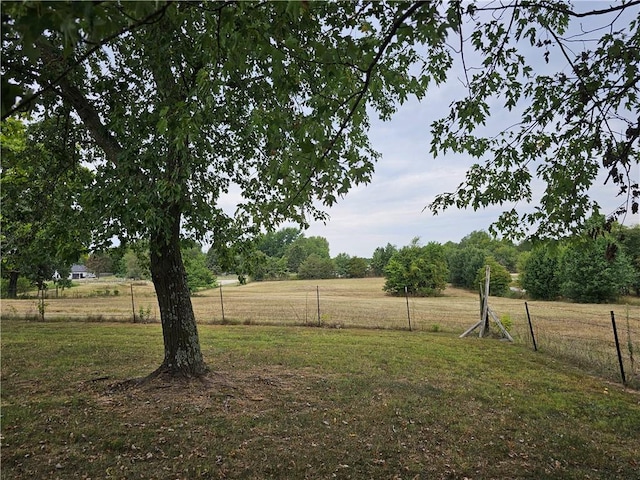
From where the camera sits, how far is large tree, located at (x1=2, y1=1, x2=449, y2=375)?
206 cm

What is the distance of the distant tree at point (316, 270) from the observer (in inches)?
2552

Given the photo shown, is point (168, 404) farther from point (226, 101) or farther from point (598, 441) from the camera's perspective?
point (598, 441)

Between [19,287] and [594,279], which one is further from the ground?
[19,287]

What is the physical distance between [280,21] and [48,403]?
586 centimetres

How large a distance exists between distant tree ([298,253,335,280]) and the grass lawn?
55855 mm

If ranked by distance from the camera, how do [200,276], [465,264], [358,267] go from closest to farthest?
1. [200,276]
2. [465,264]
3. [358,267]

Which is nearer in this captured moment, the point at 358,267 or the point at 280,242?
the point at 358,267

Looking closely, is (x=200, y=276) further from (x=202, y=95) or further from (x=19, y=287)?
(x=202, y=95)

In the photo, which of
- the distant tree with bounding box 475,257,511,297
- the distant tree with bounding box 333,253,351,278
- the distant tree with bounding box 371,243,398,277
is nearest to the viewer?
the distant tree with bounding box 475,257,511,297

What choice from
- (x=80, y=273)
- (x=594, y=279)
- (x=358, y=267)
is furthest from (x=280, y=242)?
(x=594, y=279)

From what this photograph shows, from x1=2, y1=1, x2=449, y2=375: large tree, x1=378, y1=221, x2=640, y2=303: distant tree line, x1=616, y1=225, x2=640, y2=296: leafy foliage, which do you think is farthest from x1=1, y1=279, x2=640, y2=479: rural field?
x1=378, y1=221, x2=640, y2=303: distant tree line

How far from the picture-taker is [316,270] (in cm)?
6519

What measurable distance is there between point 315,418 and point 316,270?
60309 millimetres

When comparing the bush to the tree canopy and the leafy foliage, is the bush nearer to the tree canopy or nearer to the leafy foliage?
the tree canopy
